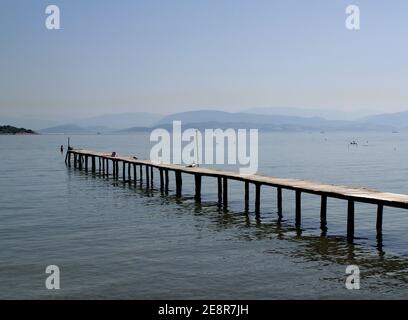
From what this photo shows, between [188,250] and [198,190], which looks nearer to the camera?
[188,250]

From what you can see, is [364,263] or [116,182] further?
[116,182]

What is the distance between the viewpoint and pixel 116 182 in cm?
4916

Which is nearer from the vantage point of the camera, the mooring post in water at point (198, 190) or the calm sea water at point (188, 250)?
the calm sea water at point (188, 250)

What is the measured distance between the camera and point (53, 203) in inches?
1396

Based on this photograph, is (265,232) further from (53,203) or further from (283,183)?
(53,203)

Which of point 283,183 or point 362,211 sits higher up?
point 283,183

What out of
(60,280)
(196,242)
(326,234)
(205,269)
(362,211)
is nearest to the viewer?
(60,280)

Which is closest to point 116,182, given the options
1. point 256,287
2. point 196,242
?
point 196,242

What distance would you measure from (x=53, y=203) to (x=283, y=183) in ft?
48.9

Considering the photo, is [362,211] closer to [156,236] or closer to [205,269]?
[156,236]

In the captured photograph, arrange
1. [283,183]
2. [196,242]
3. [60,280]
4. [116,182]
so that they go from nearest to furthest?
[60,280] → [196,242] → [283,183] → [116,182]

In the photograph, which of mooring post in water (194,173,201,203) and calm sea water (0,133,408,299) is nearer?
calm sea water (0,133,408,299)

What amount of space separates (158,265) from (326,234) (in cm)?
873

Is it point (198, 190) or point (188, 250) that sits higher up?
point (188, 250)
